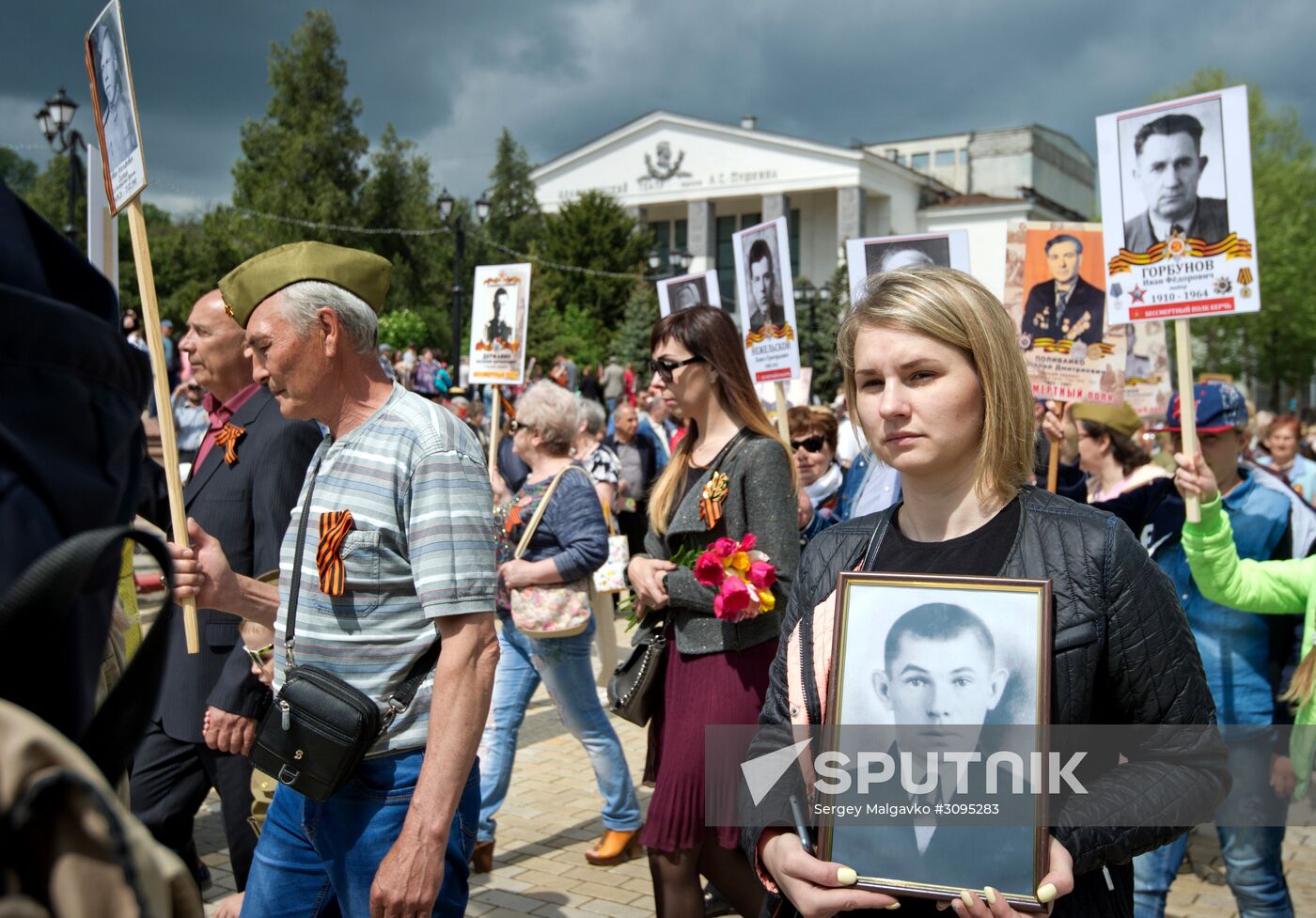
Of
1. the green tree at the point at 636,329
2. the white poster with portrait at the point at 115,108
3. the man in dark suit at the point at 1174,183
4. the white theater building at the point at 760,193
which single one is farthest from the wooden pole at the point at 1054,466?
the white theater building at the point at 760,193

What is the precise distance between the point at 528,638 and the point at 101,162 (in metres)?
2.96

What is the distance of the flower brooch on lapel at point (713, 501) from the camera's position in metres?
4.17

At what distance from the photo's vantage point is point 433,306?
193ft

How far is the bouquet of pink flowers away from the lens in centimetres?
390

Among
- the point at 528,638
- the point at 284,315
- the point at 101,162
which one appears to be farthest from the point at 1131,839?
the point at 528,638

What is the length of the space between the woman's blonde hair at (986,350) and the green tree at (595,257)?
2349 inches

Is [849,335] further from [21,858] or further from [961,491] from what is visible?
[21,858]

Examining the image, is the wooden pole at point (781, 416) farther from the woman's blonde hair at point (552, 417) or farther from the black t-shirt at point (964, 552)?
the black t-shirt at point (964, 552)

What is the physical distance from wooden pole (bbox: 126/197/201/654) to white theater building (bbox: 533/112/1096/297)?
6419 cm

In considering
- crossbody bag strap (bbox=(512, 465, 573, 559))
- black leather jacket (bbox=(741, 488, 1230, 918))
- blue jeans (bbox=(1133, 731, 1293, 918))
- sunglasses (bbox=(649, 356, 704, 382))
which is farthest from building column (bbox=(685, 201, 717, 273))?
black leather jacket (bbox=(741, 488, 1230, 918))

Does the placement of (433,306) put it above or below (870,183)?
below

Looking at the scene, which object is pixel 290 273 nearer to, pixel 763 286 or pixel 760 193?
pixel 763 286

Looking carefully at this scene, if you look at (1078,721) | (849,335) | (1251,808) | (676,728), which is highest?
(849,335)

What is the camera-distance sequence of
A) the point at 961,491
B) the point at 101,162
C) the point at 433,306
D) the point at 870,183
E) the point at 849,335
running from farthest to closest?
the point at 870,183 < the point at 433,306 < the point at 101,162 < the point at 849,335 < the point at 961,491
